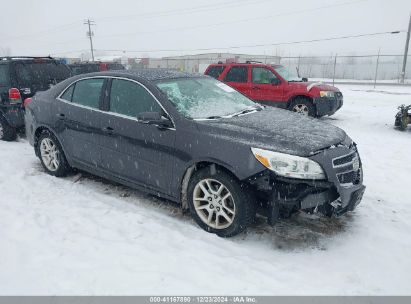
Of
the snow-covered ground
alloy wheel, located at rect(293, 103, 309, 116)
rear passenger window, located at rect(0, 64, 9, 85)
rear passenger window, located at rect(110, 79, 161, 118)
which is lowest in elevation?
the snow-covered ground

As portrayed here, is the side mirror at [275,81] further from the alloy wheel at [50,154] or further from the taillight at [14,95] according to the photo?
the alloy wheel at [50,154]

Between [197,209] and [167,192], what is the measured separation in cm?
42

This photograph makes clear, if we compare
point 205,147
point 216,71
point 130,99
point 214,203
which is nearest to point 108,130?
point 130,99

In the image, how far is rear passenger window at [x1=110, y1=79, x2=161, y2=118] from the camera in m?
4.09

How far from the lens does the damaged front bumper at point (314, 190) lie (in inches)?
129

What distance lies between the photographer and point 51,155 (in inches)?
213

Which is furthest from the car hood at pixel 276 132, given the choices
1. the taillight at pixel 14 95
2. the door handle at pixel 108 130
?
the taillight at pixel 14 95

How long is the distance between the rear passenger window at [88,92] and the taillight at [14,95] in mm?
2916

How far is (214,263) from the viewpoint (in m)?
3.27

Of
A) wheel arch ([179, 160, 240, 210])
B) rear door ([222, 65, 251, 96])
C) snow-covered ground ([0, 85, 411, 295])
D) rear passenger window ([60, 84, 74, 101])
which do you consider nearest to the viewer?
snow-covered ground ([0, 85, 411, 295])

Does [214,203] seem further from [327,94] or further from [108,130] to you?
[327,94]

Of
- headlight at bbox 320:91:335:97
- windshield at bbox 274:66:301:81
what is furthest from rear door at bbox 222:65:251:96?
headlight at bbox 320:91:335:97

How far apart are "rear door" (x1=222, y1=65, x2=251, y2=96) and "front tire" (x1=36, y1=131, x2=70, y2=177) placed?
257 inches

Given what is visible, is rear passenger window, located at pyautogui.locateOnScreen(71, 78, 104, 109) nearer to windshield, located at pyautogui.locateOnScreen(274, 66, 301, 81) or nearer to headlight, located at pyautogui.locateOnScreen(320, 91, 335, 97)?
windshield, located at pyautogui.locateOnScreen(274, 66, 301, 81)
